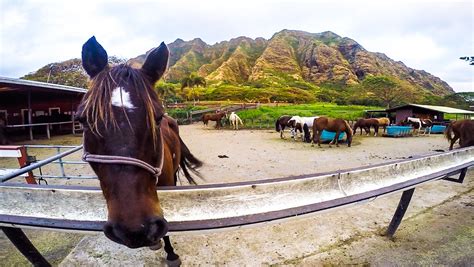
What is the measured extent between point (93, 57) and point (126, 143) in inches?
22.6

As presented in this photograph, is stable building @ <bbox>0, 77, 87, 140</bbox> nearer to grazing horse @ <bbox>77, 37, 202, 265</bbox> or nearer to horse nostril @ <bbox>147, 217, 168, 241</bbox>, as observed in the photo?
grazing horse @ <bbox>77, 37, 202, 265</bbox>

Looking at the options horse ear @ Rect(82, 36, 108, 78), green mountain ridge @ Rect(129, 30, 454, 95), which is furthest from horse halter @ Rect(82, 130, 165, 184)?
green mountain ridge @ Rect(129, 30, 454, 95)

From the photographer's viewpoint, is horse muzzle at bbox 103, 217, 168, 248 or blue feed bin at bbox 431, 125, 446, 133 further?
blue feed bin at bbox 431, 125, 446, 133

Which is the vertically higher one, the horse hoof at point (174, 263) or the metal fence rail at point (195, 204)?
the metal fence rail at point (195, 204)

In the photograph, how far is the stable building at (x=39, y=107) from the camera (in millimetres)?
14163

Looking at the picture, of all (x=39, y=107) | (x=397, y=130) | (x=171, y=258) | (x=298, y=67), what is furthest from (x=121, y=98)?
(x=298, y=67)

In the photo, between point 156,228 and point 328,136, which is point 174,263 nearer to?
point 156,228

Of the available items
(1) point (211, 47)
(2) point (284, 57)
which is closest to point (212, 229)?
(2) point (284, 57)

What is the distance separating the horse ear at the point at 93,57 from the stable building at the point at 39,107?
1405 centimetres

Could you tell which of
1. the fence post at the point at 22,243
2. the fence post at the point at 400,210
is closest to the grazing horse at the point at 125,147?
the fence post at the point at 22,243

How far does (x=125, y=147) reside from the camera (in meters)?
1.13

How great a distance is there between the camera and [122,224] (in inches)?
40.5

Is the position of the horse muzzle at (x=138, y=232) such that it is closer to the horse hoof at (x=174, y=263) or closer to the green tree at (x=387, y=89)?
the horse hoof at (x=174, y=263)

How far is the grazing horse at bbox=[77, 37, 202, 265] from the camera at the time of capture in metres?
1.06
